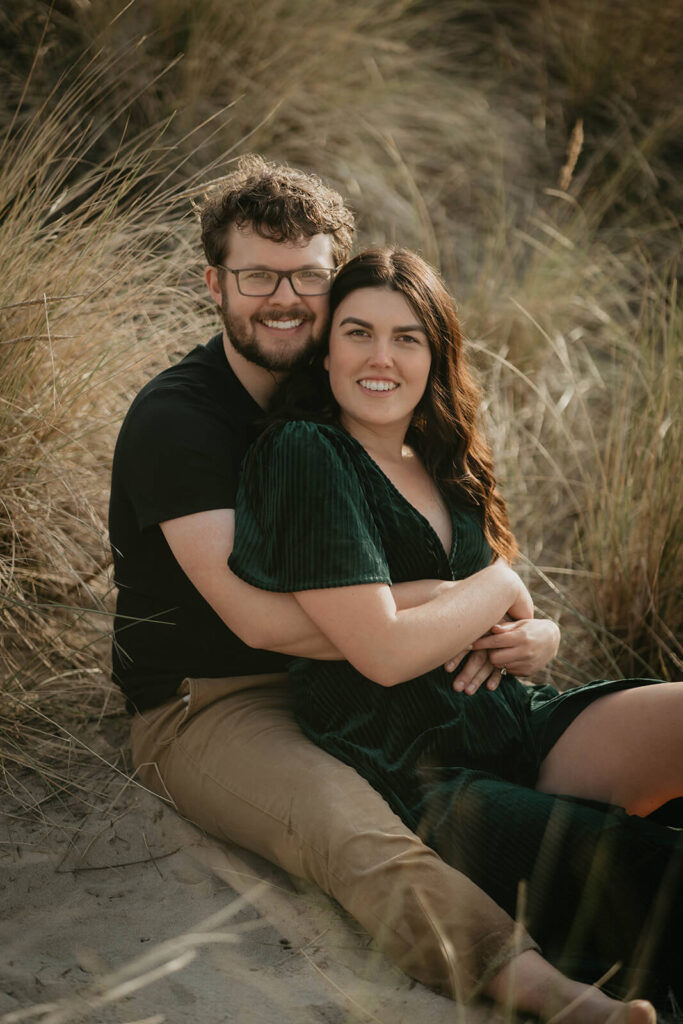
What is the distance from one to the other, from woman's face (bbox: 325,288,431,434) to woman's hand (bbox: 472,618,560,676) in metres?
0.65

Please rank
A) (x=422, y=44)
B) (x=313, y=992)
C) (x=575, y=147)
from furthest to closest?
(x=422, y=44)
(x=575, y=147)
(x=313, y=992)

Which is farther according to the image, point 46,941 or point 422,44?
point 422,44

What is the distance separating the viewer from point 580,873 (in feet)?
7.16

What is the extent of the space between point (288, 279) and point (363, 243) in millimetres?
2619

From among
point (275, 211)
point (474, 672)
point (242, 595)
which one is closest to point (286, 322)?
point (275, 211)

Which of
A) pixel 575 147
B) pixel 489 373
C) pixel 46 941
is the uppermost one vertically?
pixel 575 147

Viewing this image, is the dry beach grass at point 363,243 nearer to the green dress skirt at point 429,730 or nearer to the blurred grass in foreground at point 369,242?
the blurred grass in foreground at point 369,242

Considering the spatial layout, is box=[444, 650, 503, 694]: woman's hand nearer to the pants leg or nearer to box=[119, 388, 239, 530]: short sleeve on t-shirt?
the pants leg

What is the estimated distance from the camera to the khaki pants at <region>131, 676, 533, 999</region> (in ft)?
6.86

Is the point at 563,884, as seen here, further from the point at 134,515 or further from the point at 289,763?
the point at 134,515

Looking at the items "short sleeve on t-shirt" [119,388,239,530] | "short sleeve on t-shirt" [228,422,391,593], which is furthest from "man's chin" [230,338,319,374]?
"short sleeve on t-shirt" [228,422,391,593]

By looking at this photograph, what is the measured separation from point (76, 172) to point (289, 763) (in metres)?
3.62

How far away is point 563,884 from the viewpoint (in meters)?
2.19

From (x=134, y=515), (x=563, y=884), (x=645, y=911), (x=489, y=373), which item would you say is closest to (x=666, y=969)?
(x=645, y=911)
